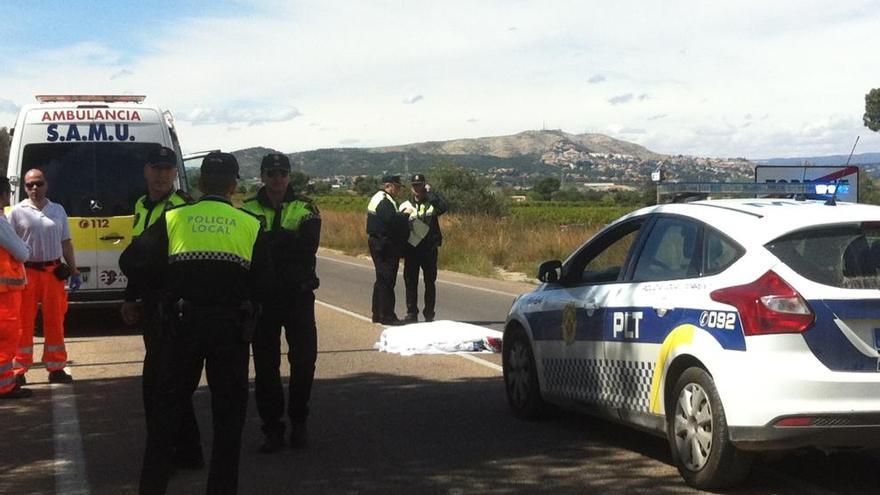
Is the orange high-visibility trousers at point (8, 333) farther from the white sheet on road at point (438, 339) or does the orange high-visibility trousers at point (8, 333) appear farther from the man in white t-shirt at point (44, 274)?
the white sheet on road at point (438, 339)

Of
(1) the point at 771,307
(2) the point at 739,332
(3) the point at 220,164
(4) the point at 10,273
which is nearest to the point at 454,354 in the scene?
(4) the point at 10,273

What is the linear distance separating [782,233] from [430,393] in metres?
4.07

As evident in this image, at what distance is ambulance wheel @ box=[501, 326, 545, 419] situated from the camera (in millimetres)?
8195

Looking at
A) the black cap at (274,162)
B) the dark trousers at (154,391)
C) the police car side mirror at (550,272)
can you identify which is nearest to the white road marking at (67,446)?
the dark trousers at (154,391)

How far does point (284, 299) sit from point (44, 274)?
410 cm

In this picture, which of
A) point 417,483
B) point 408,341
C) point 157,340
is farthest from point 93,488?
point 408,341

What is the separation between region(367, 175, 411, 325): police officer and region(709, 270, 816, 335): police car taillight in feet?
29.1

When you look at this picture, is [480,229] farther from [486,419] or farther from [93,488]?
[93,488]

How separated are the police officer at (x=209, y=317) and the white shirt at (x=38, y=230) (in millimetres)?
5114

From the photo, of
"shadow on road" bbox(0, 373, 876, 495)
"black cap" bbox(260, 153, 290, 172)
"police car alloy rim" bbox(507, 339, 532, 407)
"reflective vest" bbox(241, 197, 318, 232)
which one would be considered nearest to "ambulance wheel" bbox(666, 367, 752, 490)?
"shadow on road" bbox(0, 373, 876, 495)

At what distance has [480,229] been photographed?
3089 cm

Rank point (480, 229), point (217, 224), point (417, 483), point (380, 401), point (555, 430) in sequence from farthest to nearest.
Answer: point (480, 229) → point (380, 401) → point (555, 430) → point (417, 483) → point (217, 224)

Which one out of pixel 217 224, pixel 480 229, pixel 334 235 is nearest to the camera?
pixel 217 224

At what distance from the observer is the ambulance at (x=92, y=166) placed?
552 inches
